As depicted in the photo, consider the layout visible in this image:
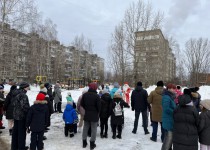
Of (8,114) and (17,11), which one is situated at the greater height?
(17,11)

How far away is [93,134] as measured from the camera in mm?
6324

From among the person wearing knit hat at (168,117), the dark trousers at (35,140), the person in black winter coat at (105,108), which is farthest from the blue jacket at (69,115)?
the person wearing knit hat at (168,117)

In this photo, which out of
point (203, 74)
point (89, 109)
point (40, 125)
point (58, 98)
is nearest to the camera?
point (40, 125)

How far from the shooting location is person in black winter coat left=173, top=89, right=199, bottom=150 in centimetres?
442

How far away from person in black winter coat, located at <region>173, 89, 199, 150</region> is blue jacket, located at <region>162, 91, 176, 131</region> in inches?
34.2

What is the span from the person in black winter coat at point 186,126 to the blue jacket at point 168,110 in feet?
2.85

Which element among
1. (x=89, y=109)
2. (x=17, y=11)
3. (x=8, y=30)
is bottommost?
(x=89, y=109)

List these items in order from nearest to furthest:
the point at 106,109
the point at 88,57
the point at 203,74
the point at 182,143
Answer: the point at 182,143 < the point at 106,109 < the point at 203,74 < the point at 88,57

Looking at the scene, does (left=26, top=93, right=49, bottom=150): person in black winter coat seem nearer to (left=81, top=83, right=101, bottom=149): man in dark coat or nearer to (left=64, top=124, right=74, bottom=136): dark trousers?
(left=81, top=83, right=101, bottom=149): man in dark coat

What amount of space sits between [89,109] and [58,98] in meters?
6.30

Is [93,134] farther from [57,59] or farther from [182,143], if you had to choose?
[57,59]

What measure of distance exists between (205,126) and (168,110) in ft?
4.31

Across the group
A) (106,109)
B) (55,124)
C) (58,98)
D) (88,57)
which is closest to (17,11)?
(58,98)

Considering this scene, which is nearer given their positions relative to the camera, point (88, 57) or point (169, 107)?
point (169, 107)
